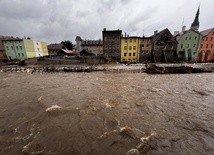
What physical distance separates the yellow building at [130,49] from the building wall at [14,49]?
114 ft

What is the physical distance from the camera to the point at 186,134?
188 inches

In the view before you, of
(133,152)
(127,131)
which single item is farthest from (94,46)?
(133,152)

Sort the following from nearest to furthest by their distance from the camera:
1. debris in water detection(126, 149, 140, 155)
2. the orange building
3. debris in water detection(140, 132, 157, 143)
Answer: debris in water detection(126, 149, 140, 155)
debris in water detection(140, 132, 157, 143)
the orange building

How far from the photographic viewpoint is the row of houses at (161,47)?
37.7 metres

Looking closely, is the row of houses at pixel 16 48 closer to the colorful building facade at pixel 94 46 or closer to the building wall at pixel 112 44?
the colorful building facade at pixel 94 46

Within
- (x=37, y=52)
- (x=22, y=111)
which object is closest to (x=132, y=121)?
(x=22, y=111)

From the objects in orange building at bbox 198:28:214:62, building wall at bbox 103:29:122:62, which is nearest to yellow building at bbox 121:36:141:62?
building wall at bbox 103:29:122:62

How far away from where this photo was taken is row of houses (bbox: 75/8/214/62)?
3769 cm

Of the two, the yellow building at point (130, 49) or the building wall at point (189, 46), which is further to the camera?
the yellow building at point (130, 49)

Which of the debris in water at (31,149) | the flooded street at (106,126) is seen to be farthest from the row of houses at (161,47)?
the debris in water at (31,149)

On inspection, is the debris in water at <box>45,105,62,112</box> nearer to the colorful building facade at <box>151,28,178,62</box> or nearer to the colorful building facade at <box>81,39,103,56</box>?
the colorful building facade at <box>151,28,178,62</box>

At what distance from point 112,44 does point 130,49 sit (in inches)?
251

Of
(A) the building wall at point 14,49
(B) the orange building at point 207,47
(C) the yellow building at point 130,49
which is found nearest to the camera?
(B) the orange building at point 207,47

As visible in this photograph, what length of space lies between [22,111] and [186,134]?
8.24 meters
